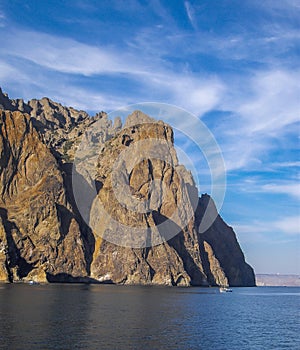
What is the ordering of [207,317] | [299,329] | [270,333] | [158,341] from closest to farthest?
[158,341] < [270,333] < [299,329] < [207,317]

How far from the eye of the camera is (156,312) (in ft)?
384

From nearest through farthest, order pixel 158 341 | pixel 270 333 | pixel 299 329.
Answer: pixel 158 341, pixel 270 333, pixel 299 329

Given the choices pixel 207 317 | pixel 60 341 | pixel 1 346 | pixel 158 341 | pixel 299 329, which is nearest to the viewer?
pixel 1 346

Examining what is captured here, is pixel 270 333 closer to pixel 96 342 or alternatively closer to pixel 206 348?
pixel 206 348

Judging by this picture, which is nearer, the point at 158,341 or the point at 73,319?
the point at 158,341

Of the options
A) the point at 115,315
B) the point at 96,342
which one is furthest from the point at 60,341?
the point at 115,315

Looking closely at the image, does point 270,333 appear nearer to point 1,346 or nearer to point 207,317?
point 207,317

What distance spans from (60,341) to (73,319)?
2560 centimetres

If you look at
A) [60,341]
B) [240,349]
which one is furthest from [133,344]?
[240,349]

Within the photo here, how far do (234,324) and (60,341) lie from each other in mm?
48954

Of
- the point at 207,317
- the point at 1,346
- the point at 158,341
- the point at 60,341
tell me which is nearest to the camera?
the point at 1,346

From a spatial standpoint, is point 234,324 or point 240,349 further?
point 234,324

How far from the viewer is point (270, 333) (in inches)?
3711

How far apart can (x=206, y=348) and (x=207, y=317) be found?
152 ft
